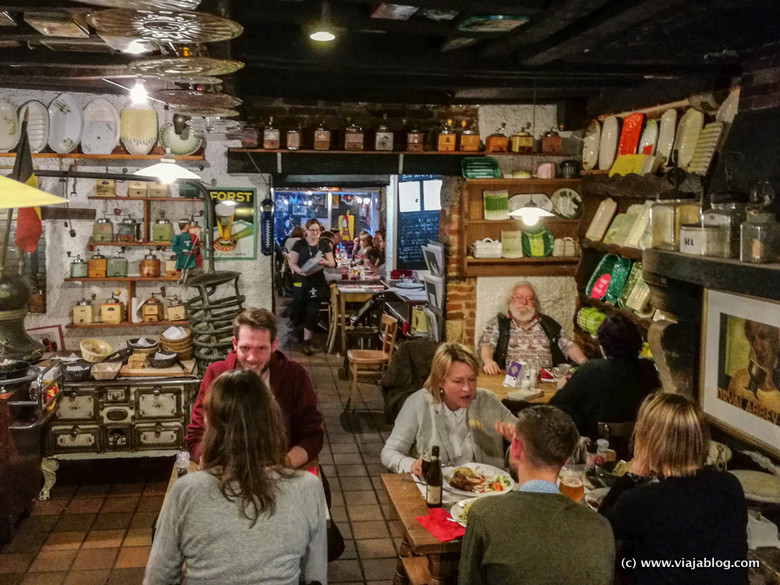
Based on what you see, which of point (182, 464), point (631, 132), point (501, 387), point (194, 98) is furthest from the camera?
point (631, 132)

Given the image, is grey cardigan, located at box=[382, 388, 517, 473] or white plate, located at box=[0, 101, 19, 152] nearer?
grey cardigan, located at box=[382, 388, 517, 473]

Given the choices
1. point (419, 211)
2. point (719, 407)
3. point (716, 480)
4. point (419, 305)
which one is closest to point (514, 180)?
point (419, 305)

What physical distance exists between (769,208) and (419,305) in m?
5.31

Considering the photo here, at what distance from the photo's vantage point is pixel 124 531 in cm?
491

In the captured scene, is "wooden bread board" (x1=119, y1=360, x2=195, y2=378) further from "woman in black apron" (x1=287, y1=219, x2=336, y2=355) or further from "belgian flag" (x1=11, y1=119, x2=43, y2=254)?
"woman in black apron" (x1=287, y1=219, x2=336, y2=355)

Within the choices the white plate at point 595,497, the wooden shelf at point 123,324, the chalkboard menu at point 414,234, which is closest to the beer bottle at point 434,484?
the white plate at point 595,497

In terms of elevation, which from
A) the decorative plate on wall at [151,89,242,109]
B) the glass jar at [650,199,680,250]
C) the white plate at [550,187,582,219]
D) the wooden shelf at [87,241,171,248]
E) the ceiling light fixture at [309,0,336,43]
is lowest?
the wooden shelf at [87,241,171,248]

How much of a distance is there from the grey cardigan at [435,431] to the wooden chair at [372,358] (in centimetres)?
380

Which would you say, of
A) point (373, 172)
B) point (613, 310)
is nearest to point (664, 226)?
point (613, 310)

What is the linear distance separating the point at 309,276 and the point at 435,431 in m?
6.92

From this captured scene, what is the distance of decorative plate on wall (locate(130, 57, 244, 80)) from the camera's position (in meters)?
2.83

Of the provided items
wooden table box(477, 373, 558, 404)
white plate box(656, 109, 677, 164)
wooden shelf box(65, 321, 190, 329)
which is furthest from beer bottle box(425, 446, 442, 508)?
wooden shelf box(65, 321, 190, 329)

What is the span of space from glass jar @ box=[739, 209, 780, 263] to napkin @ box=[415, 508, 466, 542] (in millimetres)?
1759

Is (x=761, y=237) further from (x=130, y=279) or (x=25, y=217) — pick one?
(x=130, y=279)
